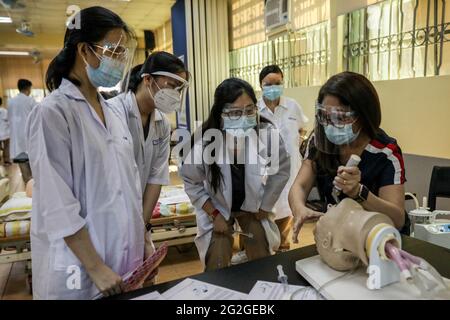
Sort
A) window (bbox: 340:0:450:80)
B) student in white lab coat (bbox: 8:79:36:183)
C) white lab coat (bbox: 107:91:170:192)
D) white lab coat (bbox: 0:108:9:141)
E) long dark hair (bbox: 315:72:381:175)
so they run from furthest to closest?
white lab coat (bbox: 0:108:9:141) < student in white lab coat (bbox: 8:79:36:183) < window (bbox: 340:0:450:80) < white lab coat (bbox: 107:91:170:192) < long dark hair (bbox: 315:72:381:175)

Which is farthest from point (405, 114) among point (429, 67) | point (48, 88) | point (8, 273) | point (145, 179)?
point (8, 273)

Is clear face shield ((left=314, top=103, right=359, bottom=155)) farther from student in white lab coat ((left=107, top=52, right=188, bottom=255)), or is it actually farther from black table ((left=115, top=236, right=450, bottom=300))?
student in white lab coat ((left=107, top=52, right=188, bottom=255))

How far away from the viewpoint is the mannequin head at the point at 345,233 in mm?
906

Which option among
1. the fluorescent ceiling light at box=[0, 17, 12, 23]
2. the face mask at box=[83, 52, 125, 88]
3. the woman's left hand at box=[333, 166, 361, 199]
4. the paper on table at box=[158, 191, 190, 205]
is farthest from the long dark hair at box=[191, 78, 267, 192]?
the fluorescent ceiling light at box=[0, 17, 12, 23]

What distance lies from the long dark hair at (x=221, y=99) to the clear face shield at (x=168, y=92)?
18 cm

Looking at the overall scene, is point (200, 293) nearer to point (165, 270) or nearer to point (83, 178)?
point (83, 178)

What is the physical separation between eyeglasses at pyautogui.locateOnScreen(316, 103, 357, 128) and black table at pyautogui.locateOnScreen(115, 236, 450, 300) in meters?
0.45

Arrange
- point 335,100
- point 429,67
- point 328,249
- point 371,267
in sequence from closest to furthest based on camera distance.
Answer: point 371,267 < point 328,249 < point 335,100 < point 429,67

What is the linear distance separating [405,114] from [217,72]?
3.38 meters

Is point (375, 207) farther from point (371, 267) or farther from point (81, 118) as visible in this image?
point (81, 118)

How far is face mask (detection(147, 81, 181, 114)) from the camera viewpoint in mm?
1640

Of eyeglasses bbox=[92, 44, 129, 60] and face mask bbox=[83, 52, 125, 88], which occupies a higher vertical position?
eyeglasses bbox=[92, 44, 129, 60]

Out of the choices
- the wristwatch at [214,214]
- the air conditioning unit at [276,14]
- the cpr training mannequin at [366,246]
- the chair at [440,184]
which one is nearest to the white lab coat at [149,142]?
the wristwatch at [214,214]

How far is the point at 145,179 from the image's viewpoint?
1699 millimetres
